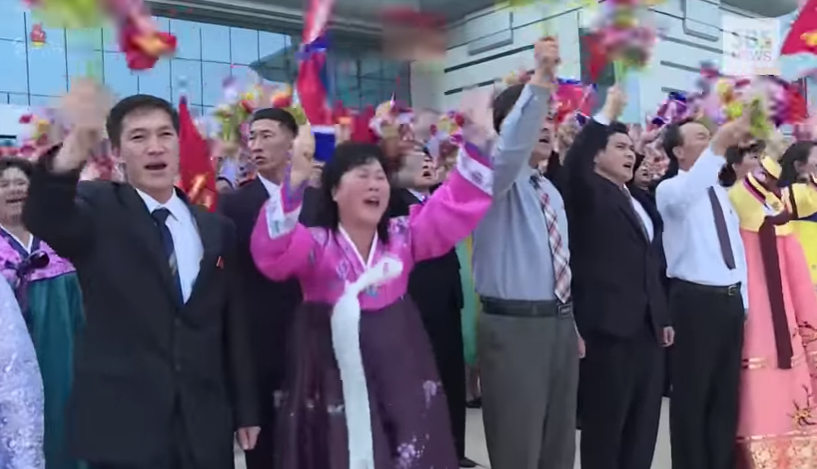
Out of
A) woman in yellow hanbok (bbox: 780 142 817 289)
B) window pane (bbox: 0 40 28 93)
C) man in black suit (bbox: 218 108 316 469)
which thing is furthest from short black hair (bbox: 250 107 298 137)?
window pane (bbox: 0 40 28 93)

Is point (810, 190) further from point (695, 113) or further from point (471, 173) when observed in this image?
point (471, 173)

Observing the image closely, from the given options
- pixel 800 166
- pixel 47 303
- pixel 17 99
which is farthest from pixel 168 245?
pixel 17 99

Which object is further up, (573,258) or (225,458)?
(573,258)

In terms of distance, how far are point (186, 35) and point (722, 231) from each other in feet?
8.48

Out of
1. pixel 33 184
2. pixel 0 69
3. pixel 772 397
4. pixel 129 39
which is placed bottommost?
pixel 772 397

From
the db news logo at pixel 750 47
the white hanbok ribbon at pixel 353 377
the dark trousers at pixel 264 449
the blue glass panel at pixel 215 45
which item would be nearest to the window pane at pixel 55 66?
the white hanbok ribbon at pixel 353 377

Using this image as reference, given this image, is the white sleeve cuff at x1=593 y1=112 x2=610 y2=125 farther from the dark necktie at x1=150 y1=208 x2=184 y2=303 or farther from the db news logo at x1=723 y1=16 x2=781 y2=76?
the dark necktie at x1=150 y1=208 x2=184 y2=303

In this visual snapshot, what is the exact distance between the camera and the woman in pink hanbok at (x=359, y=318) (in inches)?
92.0

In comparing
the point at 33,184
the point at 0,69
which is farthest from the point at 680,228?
the point at 0,69

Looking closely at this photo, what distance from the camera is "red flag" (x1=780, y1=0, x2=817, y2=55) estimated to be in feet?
12.3

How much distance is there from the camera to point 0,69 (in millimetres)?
12172

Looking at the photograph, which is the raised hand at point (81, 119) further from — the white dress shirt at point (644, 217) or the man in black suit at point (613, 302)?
the white dress shirt at point (644, 217)

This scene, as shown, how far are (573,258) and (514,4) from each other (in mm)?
1071

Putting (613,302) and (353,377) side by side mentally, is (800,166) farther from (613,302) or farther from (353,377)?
(353,377)
